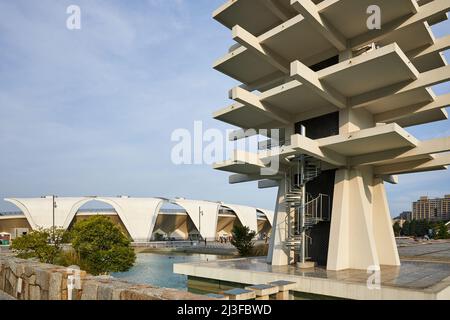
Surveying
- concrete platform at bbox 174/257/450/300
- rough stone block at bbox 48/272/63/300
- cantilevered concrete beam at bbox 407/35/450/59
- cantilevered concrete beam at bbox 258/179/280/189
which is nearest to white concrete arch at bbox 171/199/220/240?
cantilevered concrete beam at bbox 258/179/280/189

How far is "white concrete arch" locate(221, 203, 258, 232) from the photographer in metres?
84.9

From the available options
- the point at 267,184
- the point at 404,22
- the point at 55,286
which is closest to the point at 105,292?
the point at 55,286

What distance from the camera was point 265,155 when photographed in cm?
1928

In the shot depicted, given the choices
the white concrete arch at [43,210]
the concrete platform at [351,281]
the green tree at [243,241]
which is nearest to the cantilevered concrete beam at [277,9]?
the concrete platform at [351,281]

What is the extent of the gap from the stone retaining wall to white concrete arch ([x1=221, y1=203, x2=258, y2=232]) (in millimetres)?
75242

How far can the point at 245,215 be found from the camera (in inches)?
3383

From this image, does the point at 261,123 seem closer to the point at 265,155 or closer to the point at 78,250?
the point at 265,155

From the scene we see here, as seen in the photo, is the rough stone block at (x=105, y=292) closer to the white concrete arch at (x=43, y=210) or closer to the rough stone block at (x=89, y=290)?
the rough stone block at (x=89, y=290)

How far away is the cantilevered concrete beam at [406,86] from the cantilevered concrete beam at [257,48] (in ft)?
14.3

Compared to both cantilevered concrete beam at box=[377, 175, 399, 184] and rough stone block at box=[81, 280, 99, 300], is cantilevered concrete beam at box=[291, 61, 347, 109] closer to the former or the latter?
cantilevered concrete beam at box=[377, 175, 399, 184]

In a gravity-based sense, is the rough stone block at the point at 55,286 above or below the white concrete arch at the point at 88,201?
above

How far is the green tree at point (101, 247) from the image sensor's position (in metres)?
22.6

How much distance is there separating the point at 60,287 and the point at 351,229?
569 inches
